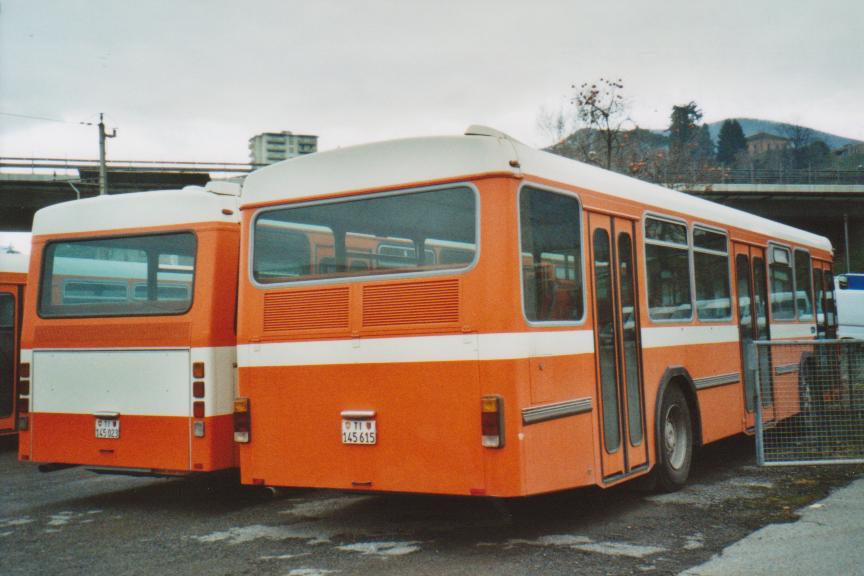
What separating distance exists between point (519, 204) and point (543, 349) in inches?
41.0

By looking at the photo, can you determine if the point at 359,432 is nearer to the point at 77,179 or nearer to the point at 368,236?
the point at 368,236

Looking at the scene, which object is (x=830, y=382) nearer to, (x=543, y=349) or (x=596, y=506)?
(x=596, y=506)

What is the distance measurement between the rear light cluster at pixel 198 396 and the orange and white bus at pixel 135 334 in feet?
0.04

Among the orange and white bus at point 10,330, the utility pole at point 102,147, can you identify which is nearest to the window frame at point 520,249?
the orange and white bus at point 10,330

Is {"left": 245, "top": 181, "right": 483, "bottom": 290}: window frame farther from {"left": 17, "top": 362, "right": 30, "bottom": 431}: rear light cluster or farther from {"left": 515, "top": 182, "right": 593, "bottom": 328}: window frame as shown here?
{"left": 17, "top": 362, "right": 30, "bottom": 431}: rear light cluster

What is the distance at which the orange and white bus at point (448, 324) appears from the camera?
20.6 feet

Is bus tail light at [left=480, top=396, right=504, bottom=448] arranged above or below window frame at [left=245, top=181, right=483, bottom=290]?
below

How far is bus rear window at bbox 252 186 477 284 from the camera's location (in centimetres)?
646

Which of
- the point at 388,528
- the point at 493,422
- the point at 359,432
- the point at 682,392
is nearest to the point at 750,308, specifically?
the point at 682,392

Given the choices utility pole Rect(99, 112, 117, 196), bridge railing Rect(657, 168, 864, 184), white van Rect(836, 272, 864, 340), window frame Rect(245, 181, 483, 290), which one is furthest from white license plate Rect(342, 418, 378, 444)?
bridge railing Rect(657, 168, 864, 184)

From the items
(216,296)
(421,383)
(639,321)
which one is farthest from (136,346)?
(639,321)

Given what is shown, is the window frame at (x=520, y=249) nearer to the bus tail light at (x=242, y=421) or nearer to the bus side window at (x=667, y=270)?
the bus side window at (x=667, y=270)

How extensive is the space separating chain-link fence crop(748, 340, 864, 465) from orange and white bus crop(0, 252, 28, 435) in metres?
9.70

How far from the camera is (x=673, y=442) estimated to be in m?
8.68
